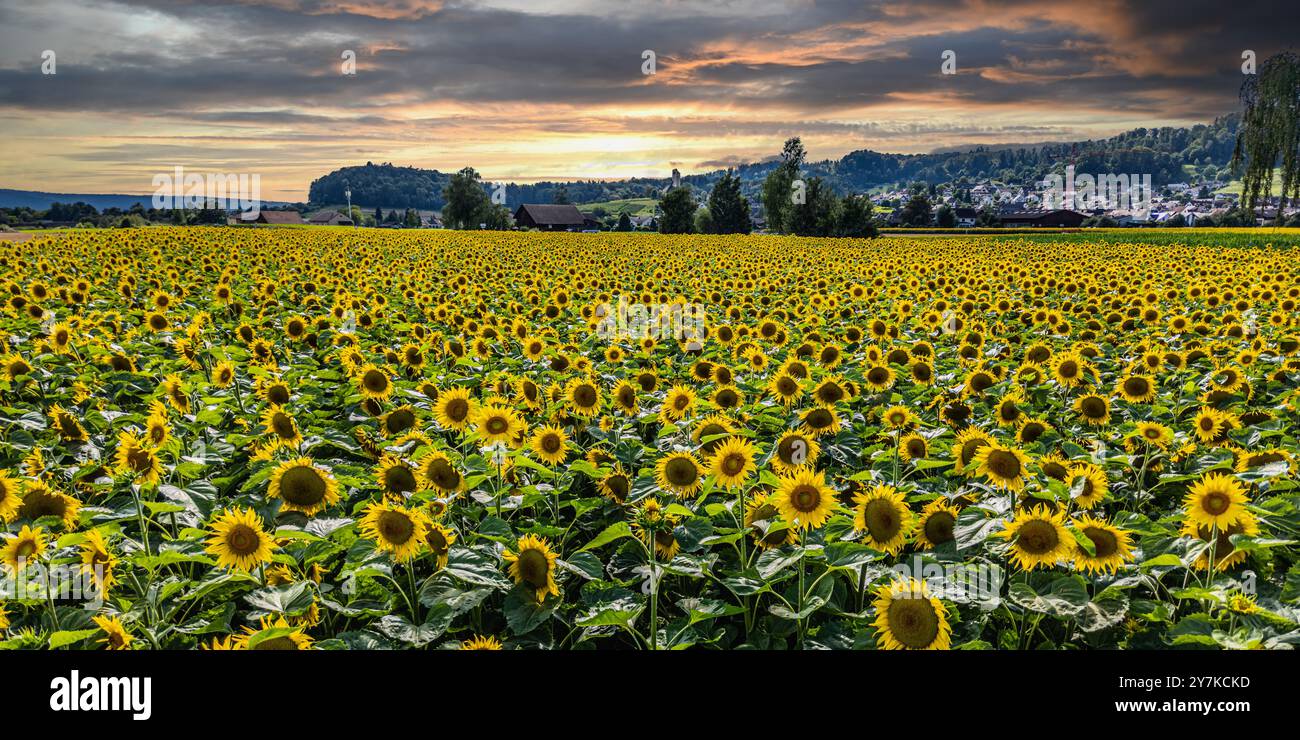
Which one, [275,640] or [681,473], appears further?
[681,473]

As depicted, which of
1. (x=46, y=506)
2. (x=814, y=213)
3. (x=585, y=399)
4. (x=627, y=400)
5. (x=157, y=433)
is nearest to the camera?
(x=46, y=506)

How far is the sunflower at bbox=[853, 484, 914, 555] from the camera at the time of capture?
352 centimetres

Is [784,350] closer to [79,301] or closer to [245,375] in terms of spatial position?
[245,375]

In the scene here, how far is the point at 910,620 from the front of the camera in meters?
2.97

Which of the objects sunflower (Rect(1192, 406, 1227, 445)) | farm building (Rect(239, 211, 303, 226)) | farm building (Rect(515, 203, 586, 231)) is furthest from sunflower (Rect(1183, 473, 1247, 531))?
farm building (Rect(239, 211, 303, 226))

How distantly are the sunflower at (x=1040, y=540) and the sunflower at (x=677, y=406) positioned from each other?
2.96m

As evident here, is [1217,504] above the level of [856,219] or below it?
below

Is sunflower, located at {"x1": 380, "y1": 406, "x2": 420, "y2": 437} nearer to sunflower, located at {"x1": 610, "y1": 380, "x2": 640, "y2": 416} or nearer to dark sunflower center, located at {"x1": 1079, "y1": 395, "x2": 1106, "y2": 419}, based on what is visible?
sunflower, located at {"x1": 610, "y1": 380, "x2": 640, "y2": 416}

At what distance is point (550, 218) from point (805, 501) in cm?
13053

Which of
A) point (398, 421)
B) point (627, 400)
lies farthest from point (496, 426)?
point (627, 400)

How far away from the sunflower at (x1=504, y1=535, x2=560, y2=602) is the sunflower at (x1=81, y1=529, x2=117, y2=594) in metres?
1.85

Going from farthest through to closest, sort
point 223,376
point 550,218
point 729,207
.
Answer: point 550,218 < point 729,207 < point 223,376

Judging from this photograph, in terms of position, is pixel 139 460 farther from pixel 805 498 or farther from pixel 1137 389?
pixel 1137 389

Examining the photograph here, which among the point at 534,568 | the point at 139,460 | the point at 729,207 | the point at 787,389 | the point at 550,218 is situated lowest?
the point at 534,568
